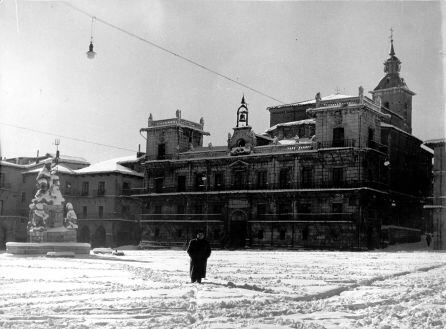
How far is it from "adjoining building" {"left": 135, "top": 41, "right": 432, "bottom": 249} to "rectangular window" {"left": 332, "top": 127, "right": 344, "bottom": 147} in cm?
8

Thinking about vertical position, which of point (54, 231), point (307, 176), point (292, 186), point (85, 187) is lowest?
point (54, 231)

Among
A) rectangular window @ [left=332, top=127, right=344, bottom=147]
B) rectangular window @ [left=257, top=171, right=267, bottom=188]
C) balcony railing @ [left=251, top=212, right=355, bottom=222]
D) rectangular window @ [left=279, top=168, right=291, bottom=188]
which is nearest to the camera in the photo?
balcony railing @ [left=251, top=212, right=355, bottom=222]

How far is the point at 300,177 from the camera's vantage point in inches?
1853

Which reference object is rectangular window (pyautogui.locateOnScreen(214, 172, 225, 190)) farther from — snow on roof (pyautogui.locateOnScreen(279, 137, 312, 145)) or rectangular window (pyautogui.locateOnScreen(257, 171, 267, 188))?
snow on roof (pyautogui.locateOnScreen(279, 137, 312, 145))

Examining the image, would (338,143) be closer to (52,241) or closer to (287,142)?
(287,142)

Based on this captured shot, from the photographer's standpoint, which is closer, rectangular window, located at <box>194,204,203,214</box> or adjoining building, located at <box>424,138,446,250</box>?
adjoining building, located at <box>424,138,446,250</box>

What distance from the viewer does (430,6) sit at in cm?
1240

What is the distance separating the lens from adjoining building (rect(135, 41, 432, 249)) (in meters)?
44.7

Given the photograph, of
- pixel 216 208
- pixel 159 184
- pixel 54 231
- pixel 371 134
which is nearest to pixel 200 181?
pixel 216 208

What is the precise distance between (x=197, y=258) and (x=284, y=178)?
34192 mm

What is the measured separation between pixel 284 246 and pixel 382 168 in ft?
33.2

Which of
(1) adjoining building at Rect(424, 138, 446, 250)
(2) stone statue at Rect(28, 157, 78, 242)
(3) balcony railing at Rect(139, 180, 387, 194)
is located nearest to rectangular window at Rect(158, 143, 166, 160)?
(3) balcony railing at Rect(139, 180, 387, 194)

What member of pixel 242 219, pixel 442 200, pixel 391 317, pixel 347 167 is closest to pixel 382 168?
pixel 347 167

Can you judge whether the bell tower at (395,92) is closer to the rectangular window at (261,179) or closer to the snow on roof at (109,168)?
the rectangular window at (261,179)
